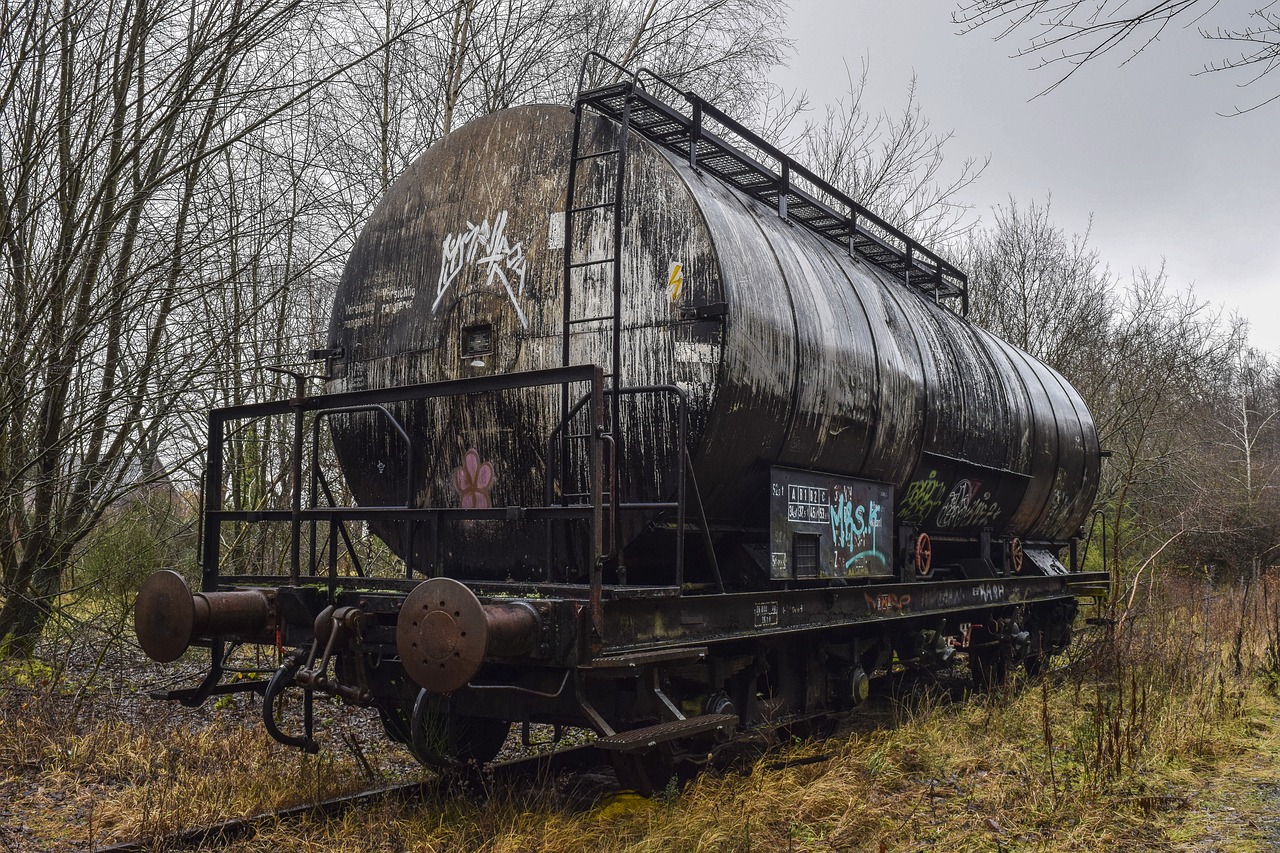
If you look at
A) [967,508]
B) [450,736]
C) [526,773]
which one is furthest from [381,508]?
[967,508]

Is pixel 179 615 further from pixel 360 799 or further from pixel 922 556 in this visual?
pixel 922 556

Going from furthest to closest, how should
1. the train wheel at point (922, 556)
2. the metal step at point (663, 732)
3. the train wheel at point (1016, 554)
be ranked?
the train wheel at point (1016, 554), the train wheel at point (922, 556), the metal step at point (663, 732)

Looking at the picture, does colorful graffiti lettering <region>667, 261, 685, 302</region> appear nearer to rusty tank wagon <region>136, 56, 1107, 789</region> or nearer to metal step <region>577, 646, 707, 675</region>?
rusty tank wagon <region>136, 56, 1107, 789</region>

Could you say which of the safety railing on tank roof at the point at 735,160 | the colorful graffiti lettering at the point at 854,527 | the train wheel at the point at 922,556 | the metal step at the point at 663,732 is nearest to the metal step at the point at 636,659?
the metal step at the point at 663,732

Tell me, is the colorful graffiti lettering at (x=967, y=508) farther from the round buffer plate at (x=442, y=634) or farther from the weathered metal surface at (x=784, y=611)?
the round buffer plate at (x=442, y=634)

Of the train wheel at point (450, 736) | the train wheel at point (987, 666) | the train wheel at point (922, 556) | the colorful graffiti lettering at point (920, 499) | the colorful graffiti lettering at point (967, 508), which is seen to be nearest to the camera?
the train wheel at point (450, 736)

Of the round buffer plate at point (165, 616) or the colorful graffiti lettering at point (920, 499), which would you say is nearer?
the round buffer plate at point (165, 616)

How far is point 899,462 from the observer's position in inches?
314

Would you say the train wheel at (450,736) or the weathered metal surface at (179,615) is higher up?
the weathered metal surface at (179,615)

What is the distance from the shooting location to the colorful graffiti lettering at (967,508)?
9.13m

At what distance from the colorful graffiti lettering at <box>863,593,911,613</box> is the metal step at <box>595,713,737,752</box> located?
7.23 feet

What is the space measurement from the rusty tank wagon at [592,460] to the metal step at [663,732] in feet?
0.07

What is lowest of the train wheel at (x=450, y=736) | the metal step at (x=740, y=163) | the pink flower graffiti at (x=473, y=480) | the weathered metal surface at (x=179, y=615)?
the train wheel at (x=450, y=736)

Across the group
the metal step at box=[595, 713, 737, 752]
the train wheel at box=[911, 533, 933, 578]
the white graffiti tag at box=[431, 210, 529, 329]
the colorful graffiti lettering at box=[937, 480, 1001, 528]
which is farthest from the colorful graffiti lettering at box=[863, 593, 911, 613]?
the white graffiti tag at box=[431, 210, 529, 329]
